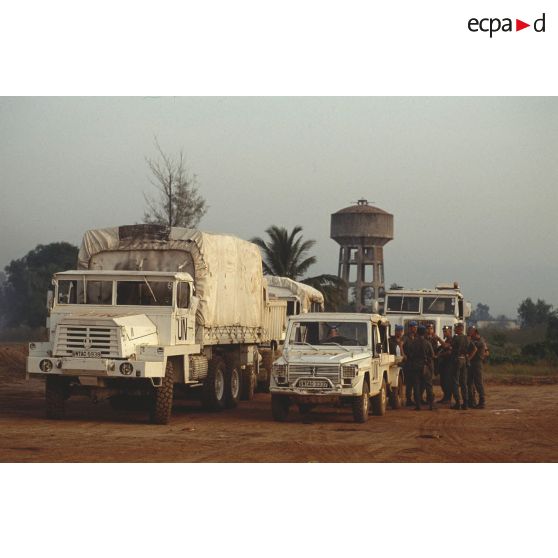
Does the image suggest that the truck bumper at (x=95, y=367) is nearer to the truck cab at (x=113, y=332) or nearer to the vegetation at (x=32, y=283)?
the truck cab at (x=113, y=332)

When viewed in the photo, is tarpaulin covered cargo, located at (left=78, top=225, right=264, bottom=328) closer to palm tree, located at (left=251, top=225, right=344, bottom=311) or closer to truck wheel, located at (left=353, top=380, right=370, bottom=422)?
truck wheel, located at (left=353, top=380, right=370, bottom=422)

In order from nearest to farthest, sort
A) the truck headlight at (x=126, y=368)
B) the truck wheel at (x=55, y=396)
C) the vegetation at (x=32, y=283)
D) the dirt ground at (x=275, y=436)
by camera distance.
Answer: the dirt ground at (x=275, y=436)
the truck headlight at (x=126, y=368)
the truck wheel at (x=55, y=396)
the vegetation at (x=32, y=283)

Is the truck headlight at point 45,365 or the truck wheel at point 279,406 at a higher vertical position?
the truck headlight at point 45,365

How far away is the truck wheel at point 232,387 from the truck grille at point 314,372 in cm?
413

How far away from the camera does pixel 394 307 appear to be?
28125 millimetres

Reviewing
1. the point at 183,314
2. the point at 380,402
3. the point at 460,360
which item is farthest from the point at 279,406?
the point at 460,360

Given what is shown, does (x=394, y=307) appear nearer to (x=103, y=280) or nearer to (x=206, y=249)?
(x=206, y=249)

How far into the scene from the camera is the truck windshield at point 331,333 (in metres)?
19.0

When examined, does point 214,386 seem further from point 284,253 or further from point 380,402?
point 284,253

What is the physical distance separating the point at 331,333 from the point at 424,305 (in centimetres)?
940

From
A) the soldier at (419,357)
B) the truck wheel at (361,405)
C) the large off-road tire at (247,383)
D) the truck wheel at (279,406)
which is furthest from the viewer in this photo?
the large off-road tire at (247,383)

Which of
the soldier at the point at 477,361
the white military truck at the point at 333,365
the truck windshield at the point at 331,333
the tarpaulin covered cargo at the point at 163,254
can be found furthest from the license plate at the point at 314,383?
the soldier at the point at 477,361

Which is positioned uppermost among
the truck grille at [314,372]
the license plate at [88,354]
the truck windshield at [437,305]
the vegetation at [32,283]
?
the vegetation at [32,283]

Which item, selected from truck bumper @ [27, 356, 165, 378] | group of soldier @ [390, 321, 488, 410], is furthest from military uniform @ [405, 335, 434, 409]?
truck bumper @ [27, 356, 165, 378]
